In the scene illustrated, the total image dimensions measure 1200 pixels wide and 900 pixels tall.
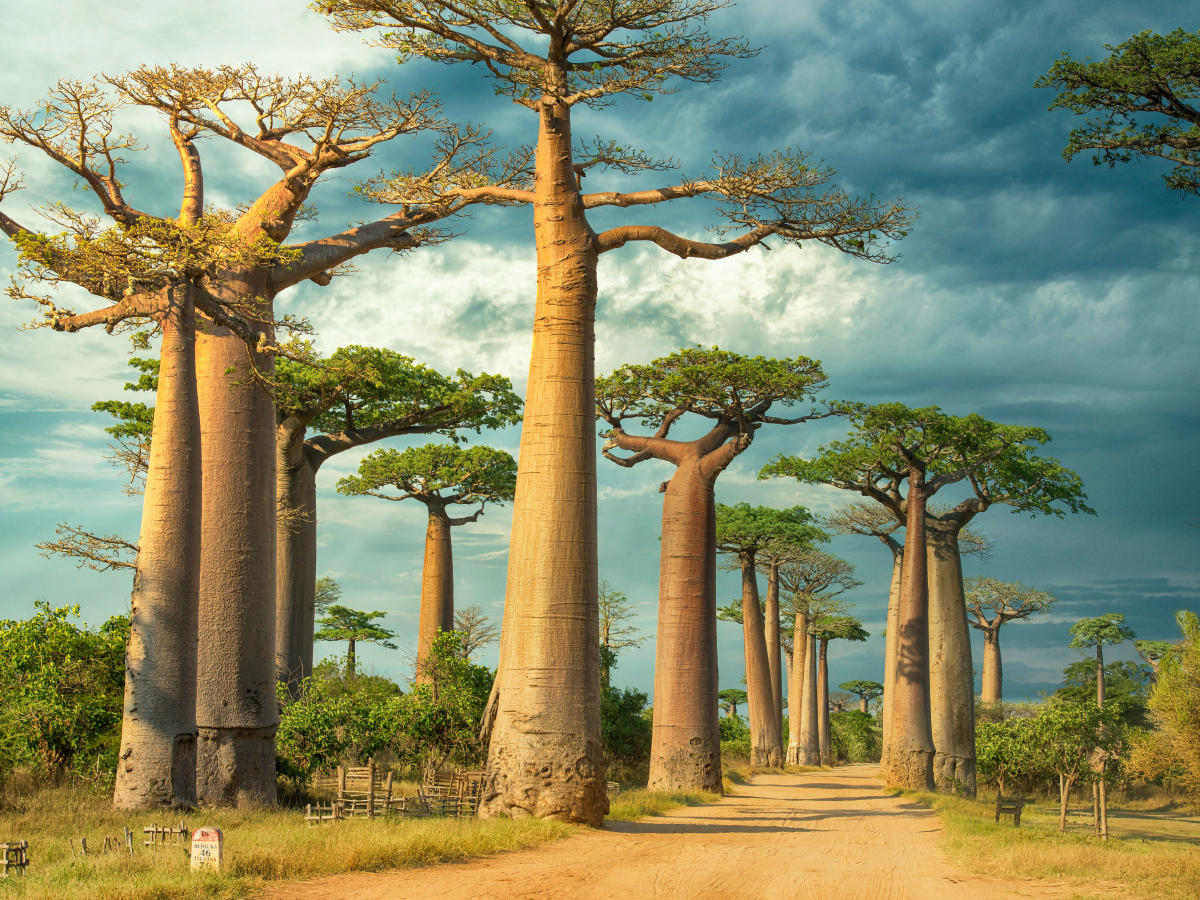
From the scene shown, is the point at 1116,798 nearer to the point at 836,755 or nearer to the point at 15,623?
the point at 836,755

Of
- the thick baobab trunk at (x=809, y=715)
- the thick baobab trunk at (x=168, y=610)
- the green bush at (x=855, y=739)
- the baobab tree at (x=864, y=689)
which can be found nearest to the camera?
the thick baobab trunk at (x=168, y=610)

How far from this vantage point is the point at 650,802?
13.3 metres

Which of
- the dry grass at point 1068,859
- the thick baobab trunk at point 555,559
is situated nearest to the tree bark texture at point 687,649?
the dry grass at point 1068,859

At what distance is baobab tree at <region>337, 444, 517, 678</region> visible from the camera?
2302 centimetres

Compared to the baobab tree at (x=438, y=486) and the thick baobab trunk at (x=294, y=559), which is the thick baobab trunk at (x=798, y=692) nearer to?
the baobab tree at (x=438, y=486)

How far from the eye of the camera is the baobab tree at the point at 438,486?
75.5 feet

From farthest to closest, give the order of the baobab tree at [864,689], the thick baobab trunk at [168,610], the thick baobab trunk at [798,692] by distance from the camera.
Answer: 1. the baobab tree at [864,689]
2. the thick baobab trunk at [798,692]
3. the thick baobab trunk at [168,610]

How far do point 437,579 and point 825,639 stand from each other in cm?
2080

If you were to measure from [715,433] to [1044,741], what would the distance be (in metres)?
14.3

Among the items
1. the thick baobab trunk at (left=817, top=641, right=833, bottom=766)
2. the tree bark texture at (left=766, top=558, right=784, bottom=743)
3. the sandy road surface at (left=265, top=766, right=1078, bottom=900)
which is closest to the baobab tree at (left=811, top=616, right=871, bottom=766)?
the thick baobab trunk at (left=817, top=641, right=833, bottom=766)

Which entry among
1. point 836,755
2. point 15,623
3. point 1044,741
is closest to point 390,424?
point 15,623

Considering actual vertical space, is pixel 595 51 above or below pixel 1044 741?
above

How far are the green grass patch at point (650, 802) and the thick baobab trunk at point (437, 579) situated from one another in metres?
9.72

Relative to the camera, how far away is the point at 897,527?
76.2ft
